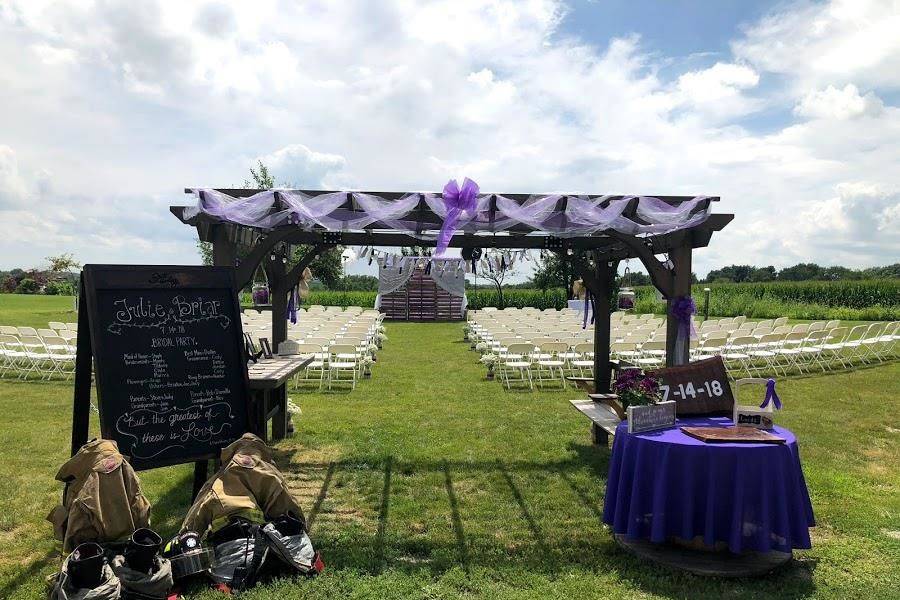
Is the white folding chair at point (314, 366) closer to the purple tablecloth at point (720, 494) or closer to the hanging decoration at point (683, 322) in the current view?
the hanging decoration at point (683, 322)

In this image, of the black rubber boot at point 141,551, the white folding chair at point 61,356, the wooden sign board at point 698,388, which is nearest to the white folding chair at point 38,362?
the white folding chair at point 61,356

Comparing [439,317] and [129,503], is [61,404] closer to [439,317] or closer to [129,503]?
[129,503]

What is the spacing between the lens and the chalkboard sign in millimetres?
4090

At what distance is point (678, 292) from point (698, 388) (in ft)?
3.59

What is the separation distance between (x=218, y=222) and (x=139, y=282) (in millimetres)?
1167

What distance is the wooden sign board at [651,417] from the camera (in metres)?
4.00

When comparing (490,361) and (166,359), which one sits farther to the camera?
(490,361)

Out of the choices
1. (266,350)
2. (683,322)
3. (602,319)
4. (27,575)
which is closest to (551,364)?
(602,319)

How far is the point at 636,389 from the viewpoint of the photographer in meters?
4.34

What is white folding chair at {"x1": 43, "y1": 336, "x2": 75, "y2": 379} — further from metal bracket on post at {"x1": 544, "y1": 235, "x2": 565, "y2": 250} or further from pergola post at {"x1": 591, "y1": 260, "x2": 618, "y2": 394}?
pergola post at {"x1": 591, "y1": 260, "x2": 618, "y2": 394}

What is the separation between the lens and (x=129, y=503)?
3631mm

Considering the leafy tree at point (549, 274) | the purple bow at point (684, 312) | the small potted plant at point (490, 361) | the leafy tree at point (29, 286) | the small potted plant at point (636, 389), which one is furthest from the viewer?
the leafy tree at point (29, 286)

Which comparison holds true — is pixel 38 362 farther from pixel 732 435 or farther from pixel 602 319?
pixel 732 435

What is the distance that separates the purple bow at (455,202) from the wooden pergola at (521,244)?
31 cm
